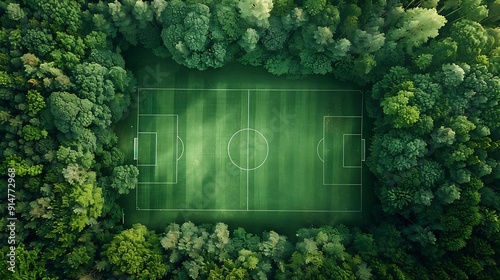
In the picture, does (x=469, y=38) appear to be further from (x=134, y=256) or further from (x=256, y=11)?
(x=134, y=256)

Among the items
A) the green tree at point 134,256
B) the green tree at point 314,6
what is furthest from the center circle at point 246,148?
the green tree at point 314,6

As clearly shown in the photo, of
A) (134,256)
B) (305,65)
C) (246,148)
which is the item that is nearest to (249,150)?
(246,148)

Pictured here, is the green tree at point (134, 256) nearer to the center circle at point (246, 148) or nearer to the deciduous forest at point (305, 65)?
the deciduous forest at point (305, 65)

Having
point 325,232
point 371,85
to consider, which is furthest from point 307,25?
point 325,232

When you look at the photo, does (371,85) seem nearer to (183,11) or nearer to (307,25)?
(307,25)

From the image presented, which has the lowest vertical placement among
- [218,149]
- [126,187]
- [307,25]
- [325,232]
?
[325,232]
